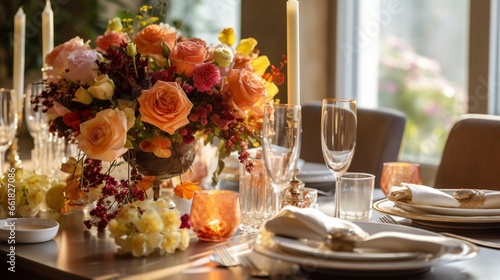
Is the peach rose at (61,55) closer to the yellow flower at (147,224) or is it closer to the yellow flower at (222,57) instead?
the yellow flower at (222,57)

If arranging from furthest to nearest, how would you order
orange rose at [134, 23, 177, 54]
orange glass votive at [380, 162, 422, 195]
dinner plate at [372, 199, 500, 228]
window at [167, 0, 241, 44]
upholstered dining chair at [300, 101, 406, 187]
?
window at [167, 0, 241, 44], upholstered dining chair at [300, 101, 406, 187], orange glass votive at [380, 162, 422, 195], orange rose at [134, 23, 177, 54], dinner plate at [372, 199, 500, 228]

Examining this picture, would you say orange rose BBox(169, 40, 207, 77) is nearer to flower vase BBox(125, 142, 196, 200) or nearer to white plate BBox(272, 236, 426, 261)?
flower vase BBox(125, 142, 196, 200)

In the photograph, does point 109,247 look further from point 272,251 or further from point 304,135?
point 304,135

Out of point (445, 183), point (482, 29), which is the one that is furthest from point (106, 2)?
point (445, 183)

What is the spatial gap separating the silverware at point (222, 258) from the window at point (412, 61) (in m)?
1.97

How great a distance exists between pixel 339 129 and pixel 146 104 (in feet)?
1.17

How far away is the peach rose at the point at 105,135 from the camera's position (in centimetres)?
141

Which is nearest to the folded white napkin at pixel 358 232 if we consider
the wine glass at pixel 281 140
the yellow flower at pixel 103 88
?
the wine glass at pixel 281 140

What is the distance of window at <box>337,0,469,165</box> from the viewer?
3.22m

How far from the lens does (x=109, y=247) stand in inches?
55.5

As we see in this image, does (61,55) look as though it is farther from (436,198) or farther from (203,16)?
(203,16)

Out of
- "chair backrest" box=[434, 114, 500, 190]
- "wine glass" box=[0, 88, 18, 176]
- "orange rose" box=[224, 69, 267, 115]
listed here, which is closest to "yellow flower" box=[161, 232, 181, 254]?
"orange rose" box=[224, 69, 267, 115]

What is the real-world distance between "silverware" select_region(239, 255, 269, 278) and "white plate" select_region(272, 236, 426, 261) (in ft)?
0.16

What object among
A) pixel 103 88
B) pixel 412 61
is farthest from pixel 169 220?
pixel 412 61
